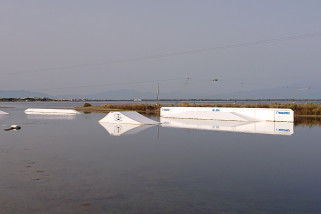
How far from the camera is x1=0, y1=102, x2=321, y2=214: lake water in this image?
7125mm

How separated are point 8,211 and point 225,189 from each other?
498 centimetres

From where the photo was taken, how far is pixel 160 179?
31.0 ft

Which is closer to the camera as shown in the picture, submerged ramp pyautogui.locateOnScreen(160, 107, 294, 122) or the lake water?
the lake water

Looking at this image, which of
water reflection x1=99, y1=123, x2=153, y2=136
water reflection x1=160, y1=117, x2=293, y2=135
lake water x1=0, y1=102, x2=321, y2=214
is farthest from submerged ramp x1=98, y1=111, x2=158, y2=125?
lake water x1=0, y1=102, x2=321, y2=214

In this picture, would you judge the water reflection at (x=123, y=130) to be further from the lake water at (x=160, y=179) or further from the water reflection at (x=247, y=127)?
the lake water at (x=160, y=179)

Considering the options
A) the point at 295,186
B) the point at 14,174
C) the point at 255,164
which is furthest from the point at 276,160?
the point at 14,174

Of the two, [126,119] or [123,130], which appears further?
[126,119]

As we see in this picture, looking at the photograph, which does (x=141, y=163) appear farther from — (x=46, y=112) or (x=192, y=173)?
(x=46, y=112)

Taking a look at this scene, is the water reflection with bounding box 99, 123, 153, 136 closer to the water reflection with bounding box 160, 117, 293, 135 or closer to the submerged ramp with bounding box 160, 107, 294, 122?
the water reflection with bounding box 160, 117, 293, 135

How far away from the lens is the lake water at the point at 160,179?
712 cm

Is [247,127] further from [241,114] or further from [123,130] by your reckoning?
[241,114]

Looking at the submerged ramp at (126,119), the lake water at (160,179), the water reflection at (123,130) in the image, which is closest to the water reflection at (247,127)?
the submerged ramp at (126,119)

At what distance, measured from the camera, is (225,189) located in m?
8.39

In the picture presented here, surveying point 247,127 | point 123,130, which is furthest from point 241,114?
point 123,130
